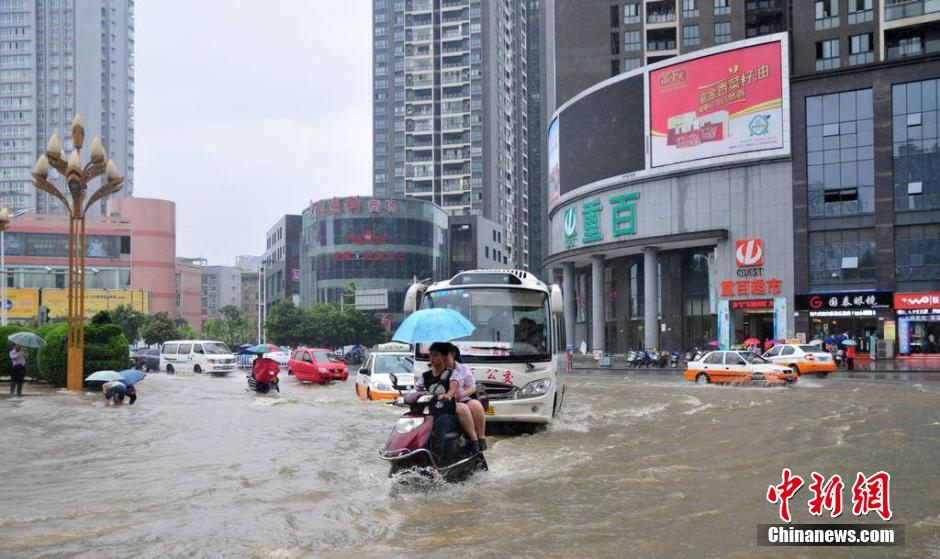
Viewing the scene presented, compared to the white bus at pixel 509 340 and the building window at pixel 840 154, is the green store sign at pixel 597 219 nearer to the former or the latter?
the building window at pixel 840 154

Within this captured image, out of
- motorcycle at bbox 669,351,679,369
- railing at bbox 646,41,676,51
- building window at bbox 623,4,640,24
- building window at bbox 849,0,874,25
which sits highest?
building window at bbox 623,4,640,24

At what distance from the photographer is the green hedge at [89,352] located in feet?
80.8

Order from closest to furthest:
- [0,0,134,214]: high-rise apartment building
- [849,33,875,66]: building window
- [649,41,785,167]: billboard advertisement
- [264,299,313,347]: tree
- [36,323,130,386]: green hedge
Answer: [36,323,130,386]: green hedge, [649,41,785,167]: billboard advertisement, [849,33,875,66]: building window, [264,299,313,347]: tree, [0,0,134,214]: high-rise apartment building

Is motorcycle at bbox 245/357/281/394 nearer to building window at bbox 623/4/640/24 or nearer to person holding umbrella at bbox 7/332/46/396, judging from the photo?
person holding umbrella at bbox 7/332/46/396

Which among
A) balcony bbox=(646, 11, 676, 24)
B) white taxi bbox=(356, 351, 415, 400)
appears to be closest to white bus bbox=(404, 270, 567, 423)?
white taxi bbox=(356, 351, 415, 400)

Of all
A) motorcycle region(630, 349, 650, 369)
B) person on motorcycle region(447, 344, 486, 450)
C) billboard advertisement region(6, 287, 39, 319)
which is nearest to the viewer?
person on motorcycle region(447, 344, 486, 450)

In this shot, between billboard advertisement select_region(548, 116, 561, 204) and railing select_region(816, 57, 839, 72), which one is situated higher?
railing select_region(816, 57, 839, 72)

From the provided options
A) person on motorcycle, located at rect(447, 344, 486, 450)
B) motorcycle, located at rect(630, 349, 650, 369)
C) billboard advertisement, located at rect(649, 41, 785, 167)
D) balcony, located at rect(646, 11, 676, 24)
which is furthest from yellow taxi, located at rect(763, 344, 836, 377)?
balcony, located at rect(646, 11, 676, 24)

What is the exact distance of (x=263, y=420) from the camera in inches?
686

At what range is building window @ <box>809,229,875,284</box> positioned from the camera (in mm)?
48500

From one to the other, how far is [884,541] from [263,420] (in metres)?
13.2

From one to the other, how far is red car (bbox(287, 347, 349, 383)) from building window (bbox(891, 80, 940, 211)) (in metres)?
34.9

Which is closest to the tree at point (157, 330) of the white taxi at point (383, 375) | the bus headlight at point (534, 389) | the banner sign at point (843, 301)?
the banner sign at point (843, 301)

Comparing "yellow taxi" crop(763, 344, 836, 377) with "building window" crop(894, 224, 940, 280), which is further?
"building window" crop(894, 224, 940, 280)
